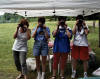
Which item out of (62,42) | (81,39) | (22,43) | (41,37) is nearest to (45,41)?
(41,37)

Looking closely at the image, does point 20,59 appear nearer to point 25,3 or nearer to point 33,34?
point 33,34

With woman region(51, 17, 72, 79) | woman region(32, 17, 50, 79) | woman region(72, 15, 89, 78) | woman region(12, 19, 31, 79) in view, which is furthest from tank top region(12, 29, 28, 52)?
woman region(72, 15, 89, 78)

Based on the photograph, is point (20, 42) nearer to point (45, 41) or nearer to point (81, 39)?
point (45, 41)

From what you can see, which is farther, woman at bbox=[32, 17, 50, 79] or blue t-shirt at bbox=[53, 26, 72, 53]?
blue t-shirt at bbox=[53, 26, 72, 53]

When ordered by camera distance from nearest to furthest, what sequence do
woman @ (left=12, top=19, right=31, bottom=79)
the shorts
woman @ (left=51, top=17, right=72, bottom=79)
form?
woman @ (left=12, top=19, right=31, bottom=79) < woman @ (left=51, top=17, right=72, bottom=79) < the shorts

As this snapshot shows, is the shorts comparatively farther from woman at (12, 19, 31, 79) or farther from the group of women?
woman at (12, 19, 31, 79)

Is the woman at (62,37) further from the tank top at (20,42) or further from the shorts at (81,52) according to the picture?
the tank top at (20,42)

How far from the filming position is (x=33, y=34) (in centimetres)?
405

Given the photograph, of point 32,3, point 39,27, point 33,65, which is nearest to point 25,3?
point 32,3

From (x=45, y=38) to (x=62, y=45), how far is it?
40 cm

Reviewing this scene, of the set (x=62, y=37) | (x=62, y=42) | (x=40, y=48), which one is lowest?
(x=40, y=48)

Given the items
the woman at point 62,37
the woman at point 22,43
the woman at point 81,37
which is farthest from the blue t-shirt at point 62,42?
the woman at point 22,43

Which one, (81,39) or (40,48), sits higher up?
(81,39)

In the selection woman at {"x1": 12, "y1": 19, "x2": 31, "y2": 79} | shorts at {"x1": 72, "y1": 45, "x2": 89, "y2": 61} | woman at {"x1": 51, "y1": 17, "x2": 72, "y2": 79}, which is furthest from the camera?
shorts at {"x1": 72, "y1": 45, "x2": 89, "y2": 61}
